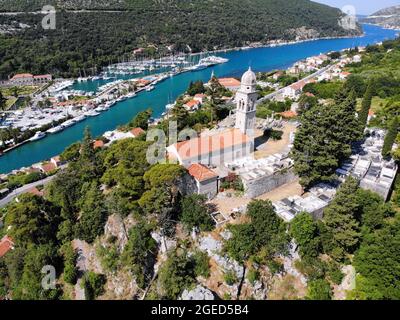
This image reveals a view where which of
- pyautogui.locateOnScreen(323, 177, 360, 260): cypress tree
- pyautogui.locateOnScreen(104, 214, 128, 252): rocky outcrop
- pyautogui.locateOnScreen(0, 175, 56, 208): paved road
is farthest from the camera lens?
pyautogui.locateOnScreen(0, 175, 56, 208): paved road

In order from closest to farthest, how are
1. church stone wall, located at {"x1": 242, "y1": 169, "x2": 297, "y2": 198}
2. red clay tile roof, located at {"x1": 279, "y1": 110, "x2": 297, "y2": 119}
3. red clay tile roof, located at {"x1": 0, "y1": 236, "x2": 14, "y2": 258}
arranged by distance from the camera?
1. church stone wall, located at {"x1": 242, "y1": 169, "x2": 297, "y2": 198}
2. red clay tile roof, located at {"x1": 0, "y1": 236, "x2": 14, "y2": 258}
3. red clay tile roof, located at {"x1": 279, "y1": 110, "x2": 297, "y2": 119}

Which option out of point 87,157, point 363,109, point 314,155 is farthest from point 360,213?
point 87,157

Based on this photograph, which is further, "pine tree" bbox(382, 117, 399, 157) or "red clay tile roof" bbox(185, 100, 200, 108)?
"red clay tile roof" bbox(185, 100, 200, 108)

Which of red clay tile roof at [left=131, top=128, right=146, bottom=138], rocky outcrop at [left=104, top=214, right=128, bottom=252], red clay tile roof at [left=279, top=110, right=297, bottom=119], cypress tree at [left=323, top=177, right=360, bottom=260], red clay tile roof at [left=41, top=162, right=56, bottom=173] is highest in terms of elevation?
red clay tile roof at [left=279, top=110, right=297, bottom=119]

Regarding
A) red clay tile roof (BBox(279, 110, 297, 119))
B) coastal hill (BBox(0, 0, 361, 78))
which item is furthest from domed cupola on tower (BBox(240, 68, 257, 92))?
coastal hill (BBox(0, 0, 361, 78))

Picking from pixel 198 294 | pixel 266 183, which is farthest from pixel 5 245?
pixel 266 183

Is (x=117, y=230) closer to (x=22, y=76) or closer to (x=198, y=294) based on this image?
(x=198, y=294)

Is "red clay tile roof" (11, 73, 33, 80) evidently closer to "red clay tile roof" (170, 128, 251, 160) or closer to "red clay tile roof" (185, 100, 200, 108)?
"red clay tile roof" (185, 100, 200, 108)
